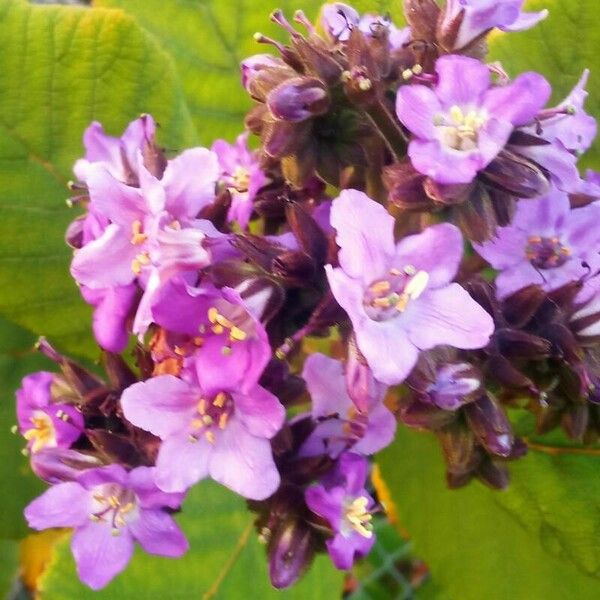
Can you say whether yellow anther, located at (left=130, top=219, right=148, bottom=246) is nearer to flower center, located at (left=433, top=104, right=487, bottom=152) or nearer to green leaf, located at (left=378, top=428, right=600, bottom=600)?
flower center, located at (left=433, top=104, right=487, bottom=152)

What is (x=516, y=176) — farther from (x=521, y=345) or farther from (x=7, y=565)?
(x=7, y=565)

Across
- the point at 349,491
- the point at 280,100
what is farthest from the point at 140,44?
the point at 349,491

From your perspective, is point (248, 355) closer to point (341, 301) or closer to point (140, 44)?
point (341, 301)

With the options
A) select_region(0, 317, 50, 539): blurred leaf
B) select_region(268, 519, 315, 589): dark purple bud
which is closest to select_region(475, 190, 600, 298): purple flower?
select_region(268, 519, 315, 589): dark purple bud

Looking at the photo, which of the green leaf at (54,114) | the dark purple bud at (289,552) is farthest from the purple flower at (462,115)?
the green leaf at (54,114)

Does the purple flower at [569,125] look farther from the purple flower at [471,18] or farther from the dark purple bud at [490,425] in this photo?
the dark purple bud at [490,425]
